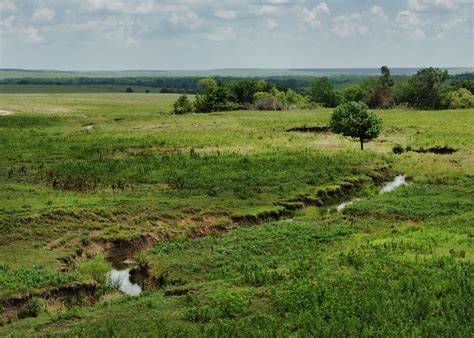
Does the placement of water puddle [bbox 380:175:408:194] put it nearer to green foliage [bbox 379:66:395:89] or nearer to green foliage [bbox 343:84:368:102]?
green foliage [bbox 343:84:368:102]

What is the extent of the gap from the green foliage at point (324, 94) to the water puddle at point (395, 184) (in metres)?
87.1

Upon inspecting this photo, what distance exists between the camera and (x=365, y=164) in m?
44.9

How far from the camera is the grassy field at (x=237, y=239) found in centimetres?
1644

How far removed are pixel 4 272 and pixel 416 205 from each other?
67.6 feet

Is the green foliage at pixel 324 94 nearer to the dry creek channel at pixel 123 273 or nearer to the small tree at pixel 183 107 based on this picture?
the small tree at pixel 183 107

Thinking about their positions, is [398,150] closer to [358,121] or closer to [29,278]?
[358,121]

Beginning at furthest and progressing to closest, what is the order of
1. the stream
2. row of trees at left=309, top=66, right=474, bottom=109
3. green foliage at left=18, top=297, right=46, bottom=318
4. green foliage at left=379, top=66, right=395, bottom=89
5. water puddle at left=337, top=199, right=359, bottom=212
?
green foliage at left=379, top=66, right=395, bottom=89 < row of trees at left=309, top=66, right=474, bottom=109 < the stream < water puddle at left=337, top=199, right=359, bottom=212 < green foliage at left=18, top=297, right=46, bottom=318

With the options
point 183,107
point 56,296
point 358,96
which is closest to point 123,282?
point 56,296

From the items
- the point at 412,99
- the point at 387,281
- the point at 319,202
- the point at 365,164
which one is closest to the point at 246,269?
the point at 387,281

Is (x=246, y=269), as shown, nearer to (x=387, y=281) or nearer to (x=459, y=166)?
(x=387, y=281)

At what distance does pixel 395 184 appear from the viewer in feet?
134

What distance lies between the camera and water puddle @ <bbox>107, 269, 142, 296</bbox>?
2146cm

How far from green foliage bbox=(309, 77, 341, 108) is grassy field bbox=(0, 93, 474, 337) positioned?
75945 mm

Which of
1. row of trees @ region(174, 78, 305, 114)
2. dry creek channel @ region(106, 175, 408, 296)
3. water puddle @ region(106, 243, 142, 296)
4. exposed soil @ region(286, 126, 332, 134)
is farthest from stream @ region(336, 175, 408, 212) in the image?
row of trees @ region(174, 78, 305, 114)
